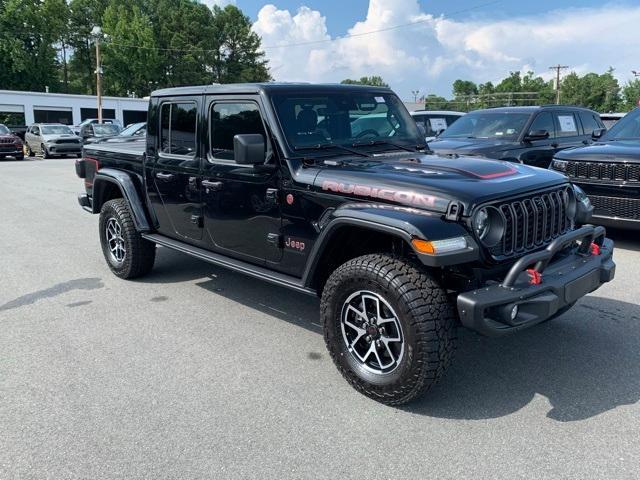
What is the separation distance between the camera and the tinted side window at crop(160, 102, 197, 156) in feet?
15.4

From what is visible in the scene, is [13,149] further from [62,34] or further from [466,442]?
[62,34]

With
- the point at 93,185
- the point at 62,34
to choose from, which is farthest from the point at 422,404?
the point at 62,34

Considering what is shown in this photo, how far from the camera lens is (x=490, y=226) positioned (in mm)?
3172

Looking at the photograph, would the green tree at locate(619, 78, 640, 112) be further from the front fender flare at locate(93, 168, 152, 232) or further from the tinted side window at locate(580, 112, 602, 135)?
the front fender flare at locate(93, 168, 152, 232)

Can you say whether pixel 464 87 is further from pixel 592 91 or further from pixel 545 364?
pixel 545 364

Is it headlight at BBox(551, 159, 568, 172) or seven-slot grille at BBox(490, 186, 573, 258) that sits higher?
headlight at BBox(551, 159, 568, 172)

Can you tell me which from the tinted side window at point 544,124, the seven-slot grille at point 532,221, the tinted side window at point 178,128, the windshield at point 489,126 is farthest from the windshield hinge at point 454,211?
the tinted side window at point 544,124

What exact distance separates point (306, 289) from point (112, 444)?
1.50 metres

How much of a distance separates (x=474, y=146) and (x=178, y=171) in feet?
17.9

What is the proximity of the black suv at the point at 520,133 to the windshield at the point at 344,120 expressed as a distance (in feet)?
13.3

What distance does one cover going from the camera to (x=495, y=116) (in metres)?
9.61

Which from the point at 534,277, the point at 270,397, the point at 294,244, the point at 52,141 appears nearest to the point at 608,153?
the point at 534,277

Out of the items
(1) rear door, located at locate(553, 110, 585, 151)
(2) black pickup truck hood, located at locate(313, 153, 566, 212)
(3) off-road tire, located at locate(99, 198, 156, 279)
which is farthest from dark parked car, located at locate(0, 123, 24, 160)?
(2) black pickup truck hood, located at locate(313, 153, 566, 212)

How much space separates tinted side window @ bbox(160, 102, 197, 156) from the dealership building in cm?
3540
